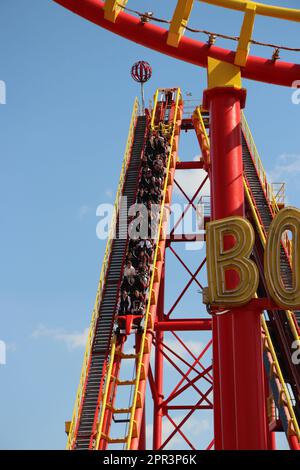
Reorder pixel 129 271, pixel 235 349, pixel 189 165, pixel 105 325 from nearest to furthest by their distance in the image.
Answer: pixel 235 349 → pixel 105 325 → pixel 129 271 → pixel 189 165

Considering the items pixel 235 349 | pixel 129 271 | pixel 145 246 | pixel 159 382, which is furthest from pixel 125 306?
pixel 235 349

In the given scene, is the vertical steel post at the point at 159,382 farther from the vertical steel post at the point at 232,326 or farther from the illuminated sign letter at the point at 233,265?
the illuminated sign letter at the point at 233,265

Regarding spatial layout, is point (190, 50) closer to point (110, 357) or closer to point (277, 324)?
point (110, 357)

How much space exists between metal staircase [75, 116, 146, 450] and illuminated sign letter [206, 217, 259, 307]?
16.3ft

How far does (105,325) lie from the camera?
16109 mm

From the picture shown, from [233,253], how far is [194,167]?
41.4 feet

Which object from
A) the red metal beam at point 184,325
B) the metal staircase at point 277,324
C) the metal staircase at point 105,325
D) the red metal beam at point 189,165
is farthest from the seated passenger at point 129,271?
the red metal beam at point 189,165

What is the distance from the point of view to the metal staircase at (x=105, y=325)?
1408 cm

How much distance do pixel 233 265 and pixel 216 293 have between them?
1.35 feet

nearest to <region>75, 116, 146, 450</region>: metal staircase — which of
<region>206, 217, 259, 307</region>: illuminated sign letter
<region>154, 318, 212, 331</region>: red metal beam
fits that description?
<region>154, 318, 212, 331</region>: red metal beam

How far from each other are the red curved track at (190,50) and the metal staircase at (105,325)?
241 inches

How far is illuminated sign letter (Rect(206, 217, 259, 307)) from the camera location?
392 inches

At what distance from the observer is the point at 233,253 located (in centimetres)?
1003
